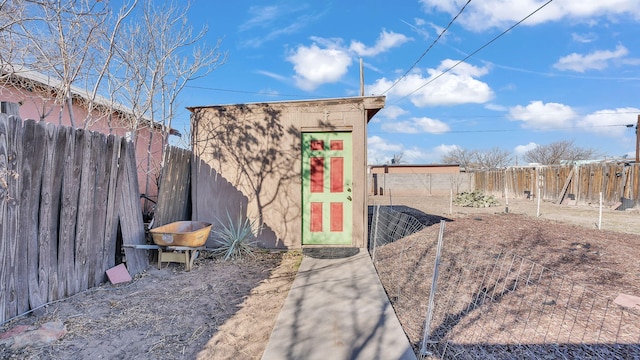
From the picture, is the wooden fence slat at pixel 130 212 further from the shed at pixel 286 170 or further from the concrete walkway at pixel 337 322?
the concrete walkway at pixel 337 322

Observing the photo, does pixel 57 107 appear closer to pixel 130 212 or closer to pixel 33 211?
pixel 130 212

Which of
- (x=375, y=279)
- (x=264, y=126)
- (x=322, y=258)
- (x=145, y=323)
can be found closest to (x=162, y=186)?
(x=264, y=126)

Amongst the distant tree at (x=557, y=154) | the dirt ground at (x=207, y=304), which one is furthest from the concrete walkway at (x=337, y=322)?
the distant tree at (x=557, y=154)

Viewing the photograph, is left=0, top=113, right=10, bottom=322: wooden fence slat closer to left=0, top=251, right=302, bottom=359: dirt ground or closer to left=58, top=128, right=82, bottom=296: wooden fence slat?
left=0, top=251, right=302, bottom=359: dirt ground

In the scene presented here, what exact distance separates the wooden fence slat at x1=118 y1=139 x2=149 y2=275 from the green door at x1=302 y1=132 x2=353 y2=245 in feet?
8.65

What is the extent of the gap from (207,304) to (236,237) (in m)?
1.96

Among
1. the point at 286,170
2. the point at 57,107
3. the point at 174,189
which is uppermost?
the point at 57,107

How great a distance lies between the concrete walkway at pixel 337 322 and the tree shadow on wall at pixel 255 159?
5.34 feet

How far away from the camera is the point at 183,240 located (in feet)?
14.0

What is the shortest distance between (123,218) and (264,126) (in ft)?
9.00

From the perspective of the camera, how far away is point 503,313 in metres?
3.03

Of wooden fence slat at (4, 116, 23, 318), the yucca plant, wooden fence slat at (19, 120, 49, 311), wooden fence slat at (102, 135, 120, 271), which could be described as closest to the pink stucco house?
wooden fence slat at (102, 135, 120, 271)

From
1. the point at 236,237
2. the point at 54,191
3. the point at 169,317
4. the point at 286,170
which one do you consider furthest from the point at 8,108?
the point at 286,170

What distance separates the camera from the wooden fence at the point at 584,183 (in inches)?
454
